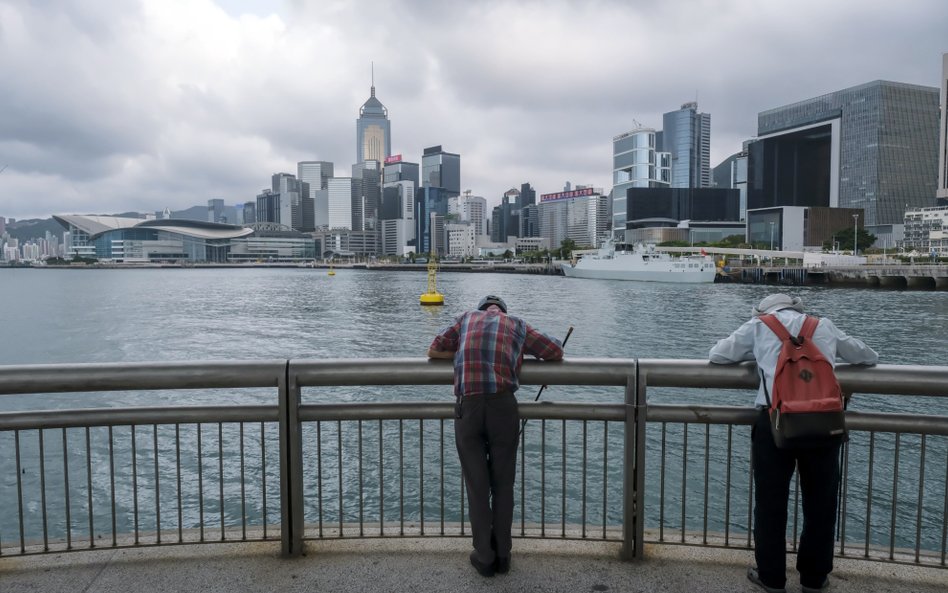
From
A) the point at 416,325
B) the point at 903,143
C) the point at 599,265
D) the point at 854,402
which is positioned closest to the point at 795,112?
the point at 903,143

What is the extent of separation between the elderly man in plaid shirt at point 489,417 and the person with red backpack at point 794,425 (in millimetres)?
1116

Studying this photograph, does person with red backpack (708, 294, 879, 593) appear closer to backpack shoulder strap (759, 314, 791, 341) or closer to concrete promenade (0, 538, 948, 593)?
backpack shoulder strap (759, 314, 791, 341)

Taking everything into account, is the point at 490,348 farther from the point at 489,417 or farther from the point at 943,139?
the point at 943,139

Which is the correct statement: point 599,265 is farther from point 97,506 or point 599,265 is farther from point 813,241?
point 97,506

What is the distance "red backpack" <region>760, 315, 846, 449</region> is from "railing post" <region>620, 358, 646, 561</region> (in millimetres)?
772

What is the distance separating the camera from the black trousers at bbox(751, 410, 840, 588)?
11.3 feet

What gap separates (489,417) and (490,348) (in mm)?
379

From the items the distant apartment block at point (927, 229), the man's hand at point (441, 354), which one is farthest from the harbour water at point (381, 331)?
the distant apartment block at point (927, 229)

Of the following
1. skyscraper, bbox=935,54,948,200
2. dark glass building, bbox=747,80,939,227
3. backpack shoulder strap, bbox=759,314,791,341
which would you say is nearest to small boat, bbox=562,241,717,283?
dark glass building, bbox=747,80,939,227

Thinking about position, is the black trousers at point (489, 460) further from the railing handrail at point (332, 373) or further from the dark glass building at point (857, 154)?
the dark glass building at point (857, 154)

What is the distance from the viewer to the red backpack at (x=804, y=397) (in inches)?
127

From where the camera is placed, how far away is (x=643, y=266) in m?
105

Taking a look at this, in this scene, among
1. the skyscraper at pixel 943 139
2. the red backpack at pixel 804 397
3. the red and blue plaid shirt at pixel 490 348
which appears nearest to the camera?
the red backpack at pixel 804 397

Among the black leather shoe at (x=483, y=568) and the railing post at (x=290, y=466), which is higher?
the railing post at (x=290, y=466)
